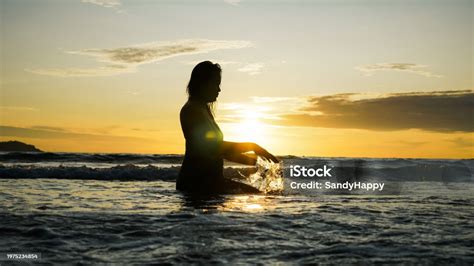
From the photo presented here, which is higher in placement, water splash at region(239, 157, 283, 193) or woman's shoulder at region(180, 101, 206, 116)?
woman's shoulder at region(180, 101, 206, 116)

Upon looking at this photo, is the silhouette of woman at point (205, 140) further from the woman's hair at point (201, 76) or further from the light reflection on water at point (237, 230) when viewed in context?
the light reflection on water at point (237, 230)

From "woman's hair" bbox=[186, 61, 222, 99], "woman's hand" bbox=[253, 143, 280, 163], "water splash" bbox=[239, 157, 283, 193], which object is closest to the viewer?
"woman's hand" bbox=[253, 143, 280, 163]

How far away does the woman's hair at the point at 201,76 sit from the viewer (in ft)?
19.3

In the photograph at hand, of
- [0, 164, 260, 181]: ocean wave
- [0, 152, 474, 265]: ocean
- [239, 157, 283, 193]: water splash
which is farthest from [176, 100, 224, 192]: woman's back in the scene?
[0, 164, 260, 181]: ocean wave

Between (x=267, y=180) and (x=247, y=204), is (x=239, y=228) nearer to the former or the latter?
(x=247, y=204)

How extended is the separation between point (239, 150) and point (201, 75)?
43.3 inches

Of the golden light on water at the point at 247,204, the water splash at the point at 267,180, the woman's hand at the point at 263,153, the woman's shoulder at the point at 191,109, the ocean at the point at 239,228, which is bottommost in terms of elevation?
the ocean at the point at 239,228

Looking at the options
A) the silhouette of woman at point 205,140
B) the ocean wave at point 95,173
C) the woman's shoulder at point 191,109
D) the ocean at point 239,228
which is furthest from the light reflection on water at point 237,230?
the ocean wave at point 95,173

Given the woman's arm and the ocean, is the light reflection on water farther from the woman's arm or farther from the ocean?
the woman's arm

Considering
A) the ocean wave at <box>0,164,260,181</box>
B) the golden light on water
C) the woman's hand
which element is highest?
the woman's hand

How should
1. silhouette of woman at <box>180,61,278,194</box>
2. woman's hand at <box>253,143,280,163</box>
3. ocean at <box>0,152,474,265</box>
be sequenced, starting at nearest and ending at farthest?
ocean at <box>0,152,474,265</box>
woman's hand at <box>253,143,280,163</box>
silhouette of woman at <box>180,61,278,194</box>

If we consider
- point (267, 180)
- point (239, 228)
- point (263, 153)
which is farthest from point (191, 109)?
point (267, 180)

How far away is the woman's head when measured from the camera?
589 centimetres

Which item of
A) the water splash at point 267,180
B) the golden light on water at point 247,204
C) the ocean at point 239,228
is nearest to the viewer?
the ocean at point 239,228
